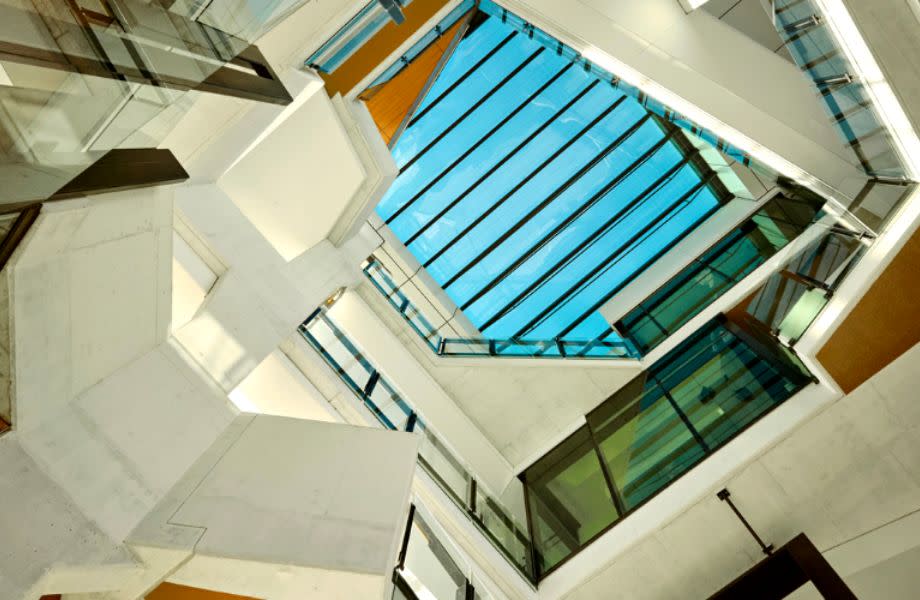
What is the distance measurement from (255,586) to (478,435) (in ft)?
27.2

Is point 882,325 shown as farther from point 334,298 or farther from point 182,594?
point 334,298

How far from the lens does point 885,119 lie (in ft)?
20.8

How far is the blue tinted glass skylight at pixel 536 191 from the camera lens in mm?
13609

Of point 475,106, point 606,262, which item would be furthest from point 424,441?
point 475,106

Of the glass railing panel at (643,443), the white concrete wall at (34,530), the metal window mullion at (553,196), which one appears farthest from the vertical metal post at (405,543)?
the metal window mullion at (553,196)

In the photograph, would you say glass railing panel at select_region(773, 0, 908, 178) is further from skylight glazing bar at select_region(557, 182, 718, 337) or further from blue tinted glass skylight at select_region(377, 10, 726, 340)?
skylight glazing bar at select_region(557, 182, 718, 337)

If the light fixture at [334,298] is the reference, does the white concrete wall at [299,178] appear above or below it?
above

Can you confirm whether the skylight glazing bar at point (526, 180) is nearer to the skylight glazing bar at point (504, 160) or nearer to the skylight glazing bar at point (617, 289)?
the skylight glazing bar at point (504, 160)

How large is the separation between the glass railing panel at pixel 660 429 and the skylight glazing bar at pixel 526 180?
556cm

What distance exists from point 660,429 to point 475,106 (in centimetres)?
850

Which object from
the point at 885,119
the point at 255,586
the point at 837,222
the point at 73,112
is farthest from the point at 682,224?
the point at 73,112

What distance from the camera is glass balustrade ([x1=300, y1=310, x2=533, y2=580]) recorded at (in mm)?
8922

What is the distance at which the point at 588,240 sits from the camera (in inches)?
590

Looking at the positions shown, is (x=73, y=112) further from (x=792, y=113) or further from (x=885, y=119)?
(x=792, y=113)
